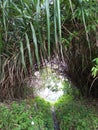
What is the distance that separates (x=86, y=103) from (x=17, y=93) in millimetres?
1038

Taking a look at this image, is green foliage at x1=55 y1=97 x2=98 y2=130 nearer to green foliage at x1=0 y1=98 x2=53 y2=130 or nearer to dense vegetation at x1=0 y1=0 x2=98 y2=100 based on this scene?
green foliage at x1=0 y1=98 x2=53 y2=130

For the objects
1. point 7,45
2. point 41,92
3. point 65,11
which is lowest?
point 41,92

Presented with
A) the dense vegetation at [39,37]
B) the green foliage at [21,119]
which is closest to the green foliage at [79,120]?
the green foliage at [21,119]

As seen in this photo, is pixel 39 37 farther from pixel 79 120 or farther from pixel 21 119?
pixel 79 120

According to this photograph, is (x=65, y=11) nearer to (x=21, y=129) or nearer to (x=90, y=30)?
(x=90, y=30)

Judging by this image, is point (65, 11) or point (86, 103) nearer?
point (65, 11)

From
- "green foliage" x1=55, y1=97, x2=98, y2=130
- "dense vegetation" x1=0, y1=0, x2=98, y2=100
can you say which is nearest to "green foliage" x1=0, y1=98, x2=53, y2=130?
"green foliage" x1=55, y1=97, x2=98, y2=130

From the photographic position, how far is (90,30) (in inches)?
99.0

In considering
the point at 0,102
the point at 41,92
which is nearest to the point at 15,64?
the point at 0,102

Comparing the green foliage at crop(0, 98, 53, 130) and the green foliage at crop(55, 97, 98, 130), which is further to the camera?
the green foliage at crop(55, 97, 98, 130)

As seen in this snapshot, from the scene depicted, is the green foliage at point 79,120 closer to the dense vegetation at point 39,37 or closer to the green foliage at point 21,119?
the green foliage at point 21,119

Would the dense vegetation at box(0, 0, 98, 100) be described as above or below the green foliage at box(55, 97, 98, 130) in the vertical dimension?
above

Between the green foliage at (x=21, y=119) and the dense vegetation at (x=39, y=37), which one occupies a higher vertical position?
the dense vegetation at (x=39, y=37)

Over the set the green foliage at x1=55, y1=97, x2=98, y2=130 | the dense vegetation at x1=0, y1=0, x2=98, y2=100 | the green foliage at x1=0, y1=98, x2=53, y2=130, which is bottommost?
the green foliage at x1=55, y1=97, x2=98, y2=130
